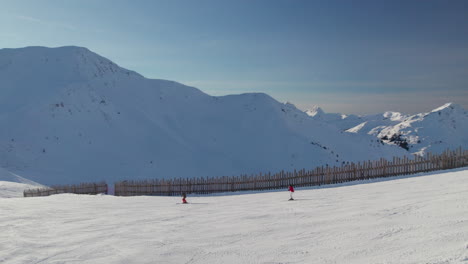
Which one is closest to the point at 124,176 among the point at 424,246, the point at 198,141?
the point at 198,141

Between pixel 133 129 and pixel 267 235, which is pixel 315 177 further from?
pixel 133 129

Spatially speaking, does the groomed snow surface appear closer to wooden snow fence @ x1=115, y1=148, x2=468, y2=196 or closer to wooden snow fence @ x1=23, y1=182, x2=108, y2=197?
wooden snow fence @ x1=115, y1=148, x2=468, y2=196

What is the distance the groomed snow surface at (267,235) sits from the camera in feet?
18.4

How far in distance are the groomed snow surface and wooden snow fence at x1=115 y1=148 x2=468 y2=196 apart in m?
9.00

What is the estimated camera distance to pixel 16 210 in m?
12.1

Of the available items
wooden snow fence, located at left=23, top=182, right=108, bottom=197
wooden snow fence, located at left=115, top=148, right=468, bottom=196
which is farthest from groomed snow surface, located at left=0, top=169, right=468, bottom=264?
wooden snow fence, located at left=23, top=182, right=108, bottom=197

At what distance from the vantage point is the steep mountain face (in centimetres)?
4275

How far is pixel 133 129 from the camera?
53.2m

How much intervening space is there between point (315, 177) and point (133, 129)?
38417 mm

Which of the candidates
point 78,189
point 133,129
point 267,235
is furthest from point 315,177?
point 133,129

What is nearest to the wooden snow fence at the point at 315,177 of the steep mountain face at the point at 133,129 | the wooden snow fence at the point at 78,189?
the wooden snow fence at the point at 78,189

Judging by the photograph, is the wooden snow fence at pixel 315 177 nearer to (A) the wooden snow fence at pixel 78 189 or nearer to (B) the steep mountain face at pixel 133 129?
(A) the wooden snow fence at pixel 78 189

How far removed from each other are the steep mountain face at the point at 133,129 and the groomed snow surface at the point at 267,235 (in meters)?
30.4

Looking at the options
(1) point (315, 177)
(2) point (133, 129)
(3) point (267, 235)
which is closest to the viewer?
(3) point (267, 235)
